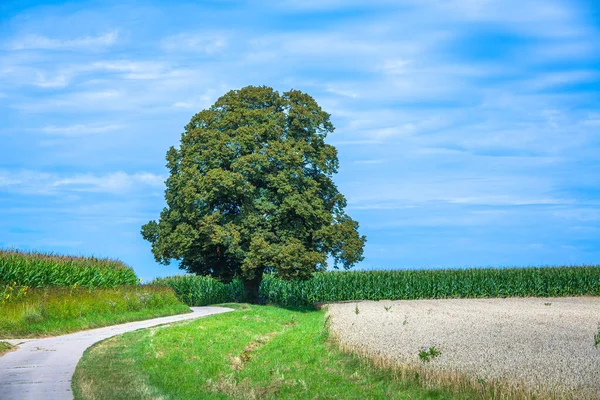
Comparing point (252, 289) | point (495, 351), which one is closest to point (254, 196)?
point (252, 289)

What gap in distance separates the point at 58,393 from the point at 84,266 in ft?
75.7

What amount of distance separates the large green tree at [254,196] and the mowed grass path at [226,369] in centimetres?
1385

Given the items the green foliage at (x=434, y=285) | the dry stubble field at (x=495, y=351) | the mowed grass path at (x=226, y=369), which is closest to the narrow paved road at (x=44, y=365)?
the mowed grass path at (x=226, y=369)

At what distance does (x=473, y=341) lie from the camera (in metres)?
18.8

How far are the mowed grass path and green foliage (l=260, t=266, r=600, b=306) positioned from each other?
77.6 feet

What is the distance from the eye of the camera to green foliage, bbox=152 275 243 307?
48.5 m

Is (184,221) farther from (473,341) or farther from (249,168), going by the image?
(473,341)

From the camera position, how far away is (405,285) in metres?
54.0

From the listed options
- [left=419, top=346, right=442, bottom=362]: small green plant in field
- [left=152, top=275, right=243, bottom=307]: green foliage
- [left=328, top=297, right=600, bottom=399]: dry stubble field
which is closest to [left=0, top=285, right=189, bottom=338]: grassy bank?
[left=328, top=297, right=600, bottom=399]: dry stubble field

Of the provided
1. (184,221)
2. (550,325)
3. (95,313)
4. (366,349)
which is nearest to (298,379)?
(366,349)

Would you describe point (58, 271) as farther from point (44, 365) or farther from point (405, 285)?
point (405, 285)

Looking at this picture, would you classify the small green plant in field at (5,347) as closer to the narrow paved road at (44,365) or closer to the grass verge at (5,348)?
the grass verge at (5,348)

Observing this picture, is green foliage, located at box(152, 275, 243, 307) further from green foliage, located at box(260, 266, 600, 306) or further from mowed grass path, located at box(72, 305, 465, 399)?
mowed grass path, located at box(72, 305, 465, 399)

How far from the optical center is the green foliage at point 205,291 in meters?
48.5
